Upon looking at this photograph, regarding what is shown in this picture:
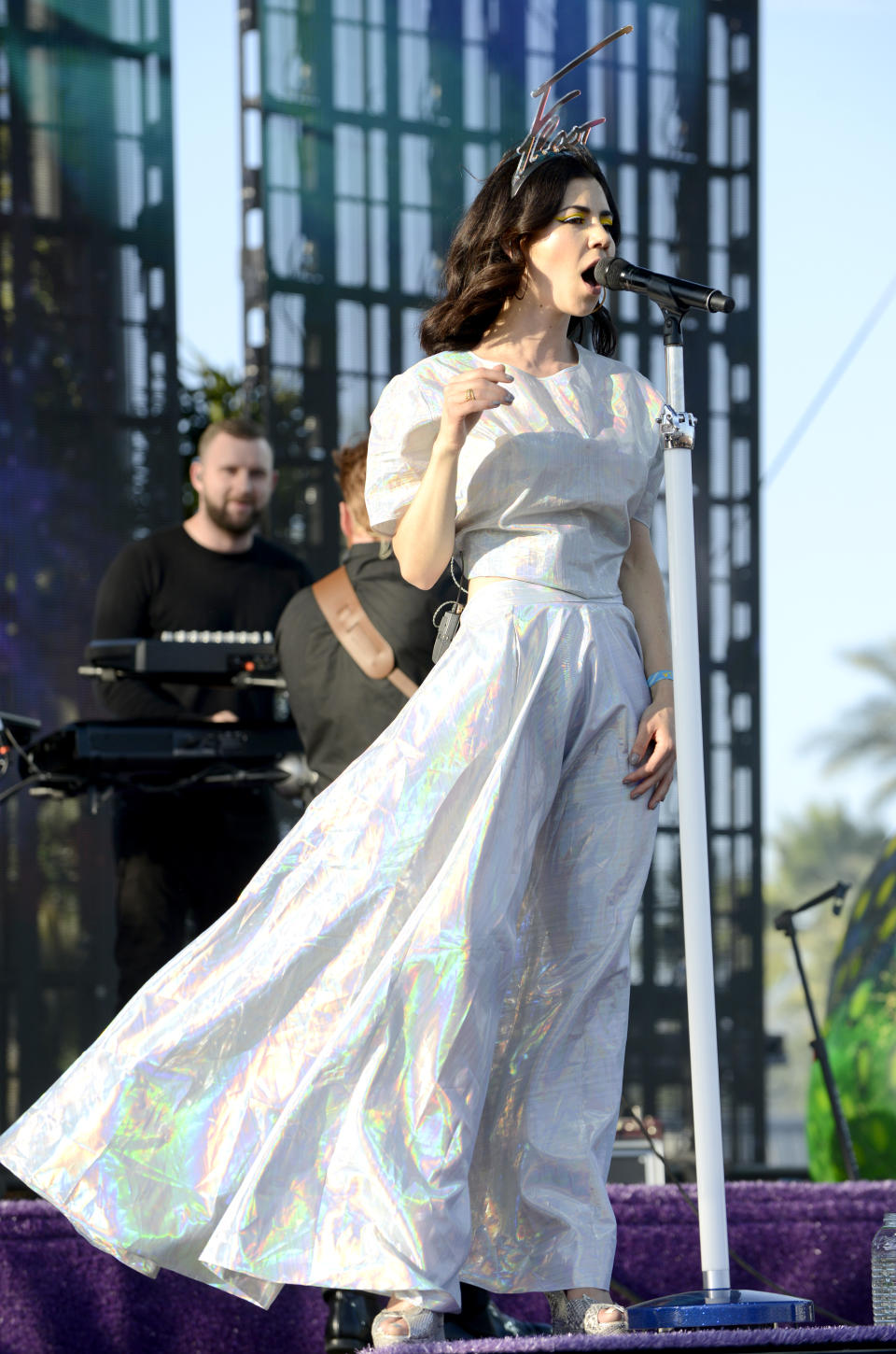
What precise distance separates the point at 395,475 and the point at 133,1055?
2.65 ft

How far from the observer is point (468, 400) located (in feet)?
6.71

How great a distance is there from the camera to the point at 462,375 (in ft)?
6.79

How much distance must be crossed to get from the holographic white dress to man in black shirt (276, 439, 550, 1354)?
2.58 ft

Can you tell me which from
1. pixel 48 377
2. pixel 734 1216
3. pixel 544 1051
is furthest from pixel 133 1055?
pixel 48 377

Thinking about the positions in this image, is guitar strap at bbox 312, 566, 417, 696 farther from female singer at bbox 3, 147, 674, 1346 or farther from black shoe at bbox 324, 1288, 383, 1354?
black shoe at bbox 324, 1288, 383, 1354

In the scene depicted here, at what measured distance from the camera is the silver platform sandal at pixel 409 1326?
1.89 m

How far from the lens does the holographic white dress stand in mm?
1979

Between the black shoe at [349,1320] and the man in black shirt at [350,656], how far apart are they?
0.95 m

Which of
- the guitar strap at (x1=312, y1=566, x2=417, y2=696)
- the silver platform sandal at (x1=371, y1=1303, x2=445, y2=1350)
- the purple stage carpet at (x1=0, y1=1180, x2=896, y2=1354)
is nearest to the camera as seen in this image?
the silver platform sandal at (x1=371, y1=1303, x2=445, y2=1350)

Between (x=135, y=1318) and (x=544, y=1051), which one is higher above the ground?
(x=544, y=1051)

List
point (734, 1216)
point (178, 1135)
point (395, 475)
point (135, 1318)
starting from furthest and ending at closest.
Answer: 1. point (734, 1216)
2. point (135, 1318)
3. point (395, 475)
4. point (178, 1135)

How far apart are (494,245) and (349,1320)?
1.55 metres

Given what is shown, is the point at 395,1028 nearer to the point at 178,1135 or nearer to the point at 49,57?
the point at 178,1135

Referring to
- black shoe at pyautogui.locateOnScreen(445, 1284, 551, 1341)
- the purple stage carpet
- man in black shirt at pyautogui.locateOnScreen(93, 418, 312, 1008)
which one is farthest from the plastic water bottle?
man in black shirt at pyautogui.locateOnScreen(93, 418, 312, 1008)
